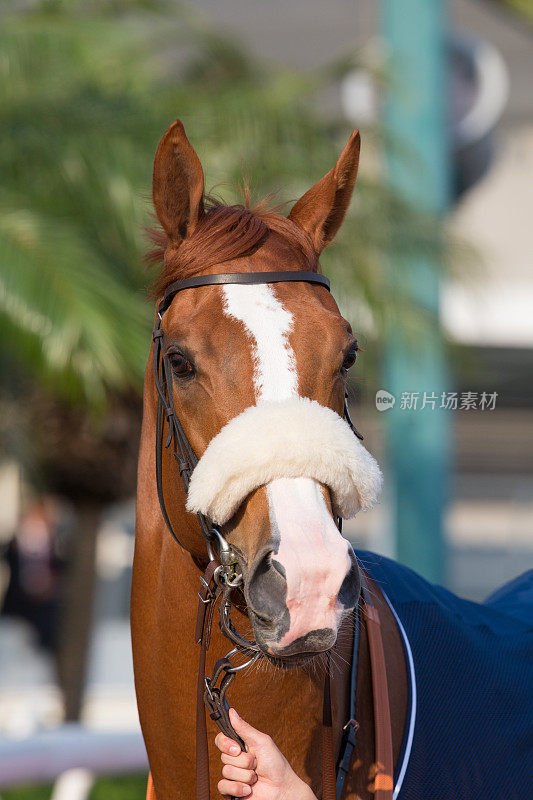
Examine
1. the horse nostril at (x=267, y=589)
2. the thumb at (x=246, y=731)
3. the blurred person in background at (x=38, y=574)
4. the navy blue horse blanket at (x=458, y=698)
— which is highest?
the horse nostril at (x=267, y=589)

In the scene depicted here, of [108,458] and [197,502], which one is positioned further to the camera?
[108,458]

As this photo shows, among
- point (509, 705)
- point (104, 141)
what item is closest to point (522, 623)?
point (509, 705)

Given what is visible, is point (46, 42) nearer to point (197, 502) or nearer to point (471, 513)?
point (197, 502)

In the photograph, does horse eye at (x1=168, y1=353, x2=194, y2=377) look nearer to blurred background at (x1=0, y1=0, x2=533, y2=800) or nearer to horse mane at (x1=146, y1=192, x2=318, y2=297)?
horse mane at (x1=146, y1=192, x2=318, y2=297)

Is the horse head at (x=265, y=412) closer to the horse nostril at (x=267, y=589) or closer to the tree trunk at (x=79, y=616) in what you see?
the horse nostril at (x=267, y=589)

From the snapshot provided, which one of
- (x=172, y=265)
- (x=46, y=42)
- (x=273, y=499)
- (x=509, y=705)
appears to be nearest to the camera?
(x=273, y=499)

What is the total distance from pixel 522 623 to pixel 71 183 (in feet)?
12.7

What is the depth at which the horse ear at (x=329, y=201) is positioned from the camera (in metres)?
2.07

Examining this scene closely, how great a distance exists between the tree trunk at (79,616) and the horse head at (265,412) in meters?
5.25

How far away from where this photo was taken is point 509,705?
214 centimetres

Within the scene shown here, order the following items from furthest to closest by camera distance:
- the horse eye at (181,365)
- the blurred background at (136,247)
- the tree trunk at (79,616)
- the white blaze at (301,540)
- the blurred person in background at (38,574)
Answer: the blurred person in background at (38,574) → the tree trunk at (79,616) → the blurred background at (136,247) → the horse eye at (181,365) → the white blaze at (301,540)

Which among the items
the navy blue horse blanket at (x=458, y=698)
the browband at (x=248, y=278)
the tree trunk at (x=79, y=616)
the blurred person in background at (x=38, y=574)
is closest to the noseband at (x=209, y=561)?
the browband at (x=248, y=278)

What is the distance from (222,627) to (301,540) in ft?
1.16

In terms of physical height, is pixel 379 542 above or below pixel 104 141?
below
